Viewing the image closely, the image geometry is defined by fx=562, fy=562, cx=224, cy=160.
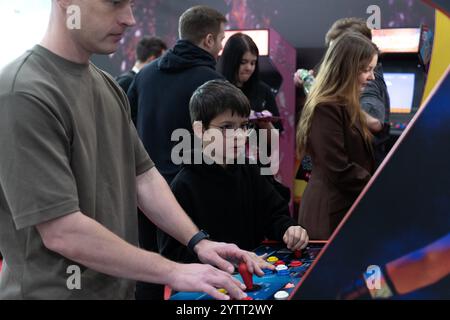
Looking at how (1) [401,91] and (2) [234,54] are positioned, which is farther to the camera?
(1) [401,91]

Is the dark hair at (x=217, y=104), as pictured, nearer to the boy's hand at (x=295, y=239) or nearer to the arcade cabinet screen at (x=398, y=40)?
the boy's hand at (x=295, y=239)

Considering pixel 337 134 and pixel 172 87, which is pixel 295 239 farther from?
pixel 172 87

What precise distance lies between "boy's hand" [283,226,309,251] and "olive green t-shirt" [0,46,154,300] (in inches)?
18.5

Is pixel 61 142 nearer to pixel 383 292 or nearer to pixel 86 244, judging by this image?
pixel 86 244

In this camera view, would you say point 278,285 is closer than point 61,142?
No

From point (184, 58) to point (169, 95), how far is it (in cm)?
19

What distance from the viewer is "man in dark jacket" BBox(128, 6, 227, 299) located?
2.60 m

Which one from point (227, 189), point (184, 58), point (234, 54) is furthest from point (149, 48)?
point (227, 189)

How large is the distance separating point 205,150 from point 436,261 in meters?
1.11

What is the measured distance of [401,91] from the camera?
487 centimetres

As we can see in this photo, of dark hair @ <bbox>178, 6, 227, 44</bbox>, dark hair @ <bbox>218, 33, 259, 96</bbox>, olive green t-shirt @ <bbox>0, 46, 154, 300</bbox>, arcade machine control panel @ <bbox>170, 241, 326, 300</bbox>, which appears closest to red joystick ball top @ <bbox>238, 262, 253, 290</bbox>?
arcade machine control panel @ <bbox>170, 241, 326, 300</bbox>

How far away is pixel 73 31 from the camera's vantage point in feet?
3.90

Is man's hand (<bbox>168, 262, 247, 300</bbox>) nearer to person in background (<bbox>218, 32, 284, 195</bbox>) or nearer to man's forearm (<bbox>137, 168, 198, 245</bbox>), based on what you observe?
man's forearm (<bbox>137, 168, 198, 245</bbox>)

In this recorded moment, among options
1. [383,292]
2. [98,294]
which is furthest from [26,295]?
[383,292]
